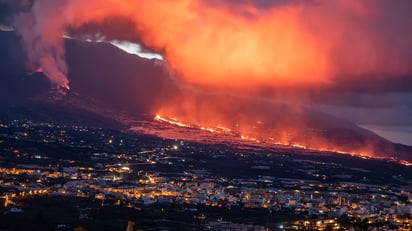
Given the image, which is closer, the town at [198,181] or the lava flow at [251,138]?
the town at [198,181]

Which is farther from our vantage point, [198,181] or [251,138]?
[251,138]

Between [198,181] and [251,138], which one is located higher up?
[251,138]

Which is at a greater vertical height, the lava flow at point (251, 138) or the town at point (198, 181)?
the lava flow at point (251, 138)

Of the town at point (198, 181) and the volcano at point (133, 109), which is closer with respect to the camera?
the town at point (198, 181)

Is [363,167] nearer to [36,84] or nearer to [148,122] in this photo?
[148,122]

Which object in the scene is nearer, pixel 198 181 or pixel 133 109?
pixel 198 181

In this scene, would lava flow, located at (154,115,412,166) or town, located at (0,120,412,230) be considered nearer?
town, located at (0,120,412,230)

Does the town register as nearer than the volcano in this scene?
Yes

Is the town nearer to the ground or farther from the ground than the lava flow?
nearer to the ground
